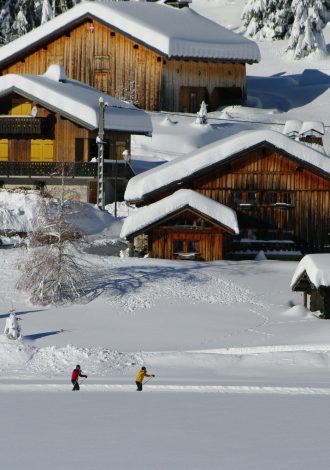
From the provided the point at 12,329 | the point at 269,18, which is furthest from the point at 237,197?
the point at 269,18

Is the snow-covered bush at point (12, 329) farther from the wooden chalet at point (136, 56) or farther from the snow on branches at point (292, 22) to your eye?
the snow on branches at point (292, 22)

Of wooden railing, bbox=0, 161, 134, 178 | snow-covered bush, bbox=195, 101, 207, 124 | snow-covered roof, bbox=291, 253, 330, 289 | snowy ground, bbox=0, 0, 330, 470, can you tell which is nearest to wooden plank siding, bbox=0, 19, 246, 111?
snow-covered bush, bbox=195, 101, 207, 124

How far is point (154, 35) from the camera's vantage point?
7569 cm

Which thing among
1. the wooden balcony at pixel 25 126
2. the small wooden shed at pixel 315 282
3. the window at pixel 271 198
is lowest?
the small wooden shed at pixel 315 282

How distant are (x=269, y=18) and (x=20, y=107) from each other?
36760 mm

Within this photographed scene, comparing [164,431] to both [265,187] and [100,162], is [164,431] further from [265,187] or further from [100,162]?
[100,162]

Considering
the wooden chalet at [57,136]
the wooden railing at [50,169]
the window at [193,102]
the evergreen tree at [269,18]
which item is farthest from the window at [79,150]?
the evergreen tree at [269,18]

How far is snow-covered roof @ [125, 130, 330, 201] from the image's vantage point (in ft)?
178

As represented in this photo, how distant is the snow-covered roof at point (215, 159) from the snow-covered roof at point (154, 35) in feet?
70.3

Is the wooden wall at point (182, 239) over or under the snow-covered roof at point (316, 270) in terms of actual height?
over

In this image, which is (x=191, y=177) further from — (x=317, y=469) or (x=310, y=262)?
(x=317, y=469)

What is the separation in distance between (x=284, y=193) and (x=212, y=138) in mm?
15975

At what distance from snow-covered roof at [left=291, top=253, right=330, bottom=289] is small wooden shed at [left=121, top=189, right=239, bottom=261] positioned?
6.63m

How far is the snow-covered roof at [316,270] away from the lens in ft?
144
